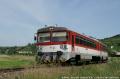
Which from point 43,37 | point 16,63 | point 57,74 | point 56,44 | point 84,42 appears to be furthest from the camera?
point 16,63

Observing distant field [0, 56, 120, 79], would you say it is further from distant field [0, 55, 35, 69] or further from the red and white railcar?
distant field [0, 55, 35, 69]

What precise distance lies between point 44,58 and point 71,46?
235cm

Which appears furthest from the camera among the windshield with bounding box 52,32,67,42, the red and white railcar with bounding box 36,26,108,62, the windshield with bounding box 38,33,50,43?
the windshield with bounding box 38,33,50,43

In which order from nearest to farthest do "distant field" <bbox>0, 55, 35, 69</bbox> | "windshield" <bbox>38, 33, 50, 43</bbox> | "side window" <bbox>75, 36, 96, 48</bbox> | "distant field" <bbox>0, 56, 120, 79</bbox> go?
"distant field" <bbox>0, 56, 120, 79</bbox> → "windshield" <bbox>38, 33, 50, 43</bbox> → "side window" <bbox>75, 36, 96, 48</bbox> → "distant field" <bbox>0, 55, 35, 69</bbox>

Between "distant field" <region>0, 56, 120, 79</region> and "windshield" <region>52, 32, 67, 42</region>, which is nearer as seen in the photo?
"distant field" <region>0, 56, 120, 79</region>

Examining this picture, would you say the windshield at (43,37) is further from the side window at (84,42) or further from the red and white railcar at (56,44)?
the side window at (84,42)

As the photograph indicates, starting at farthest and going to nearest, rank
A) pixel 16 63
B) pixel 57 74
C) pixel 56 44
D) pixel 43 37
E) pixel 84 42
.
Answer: pixel 16 63, pixel 84 42, pixel 43 37, pixel 56 44, pixel 57 74

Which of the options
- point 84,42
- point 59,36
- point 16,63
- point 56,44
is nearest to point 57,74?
point 56,44

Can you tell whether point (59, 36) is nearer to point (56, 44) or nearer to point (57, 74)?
point (56, 44)

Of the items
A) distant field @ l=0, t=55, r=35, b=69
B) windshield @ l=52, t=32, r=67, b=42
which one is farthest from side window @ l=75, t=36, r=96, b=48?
distant field @ l=0, t=55, r=35, b=69

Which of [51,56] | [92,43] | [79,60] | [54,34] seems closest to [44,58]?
[51,56]

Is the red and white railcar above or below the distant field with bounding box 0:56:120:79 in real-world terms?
above

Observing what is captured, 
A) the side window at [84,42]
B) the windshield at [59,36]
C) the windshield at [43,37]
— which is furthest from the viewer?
the side window at [84,42]

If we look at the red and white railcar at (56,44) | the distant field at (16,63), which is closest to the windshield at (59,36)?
the red and white railcar at (56,44)
